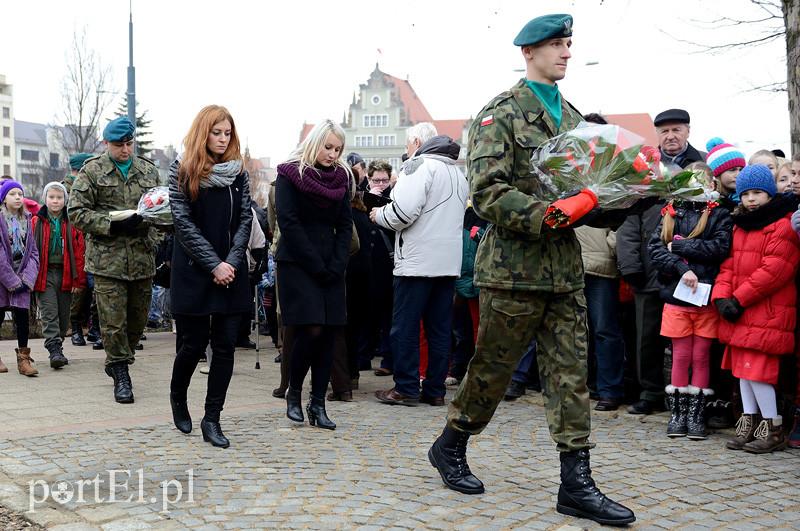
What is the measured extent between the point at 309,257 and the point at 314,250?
7 centimetres

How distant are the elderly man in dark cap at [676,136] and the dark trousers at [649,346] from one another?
3.84 feet

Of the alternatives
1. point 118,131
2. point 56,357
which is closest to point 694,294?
point 118,131

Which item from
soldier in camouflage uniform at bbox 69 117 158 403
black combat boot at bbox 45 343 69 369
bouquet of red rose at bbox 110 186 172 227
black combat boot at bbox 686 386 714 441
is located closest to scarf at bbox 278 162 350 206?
bouquet of red rose at bbox 110 186 172 227

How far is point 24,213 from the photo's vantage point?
9.74 meters

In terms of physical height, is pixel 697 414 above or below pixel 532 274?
below

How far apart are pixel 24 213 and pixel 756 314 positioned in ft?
24.8

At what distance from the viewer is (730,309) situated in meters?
6.20

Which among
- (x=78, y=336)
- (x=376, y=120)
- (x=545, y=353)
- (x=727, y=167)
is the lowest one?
(x=78, y=336)

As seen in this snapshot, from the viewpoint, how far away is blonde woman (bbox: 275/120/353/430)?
6.25 meters

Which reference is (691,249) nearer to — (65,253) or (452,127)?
(65,253)

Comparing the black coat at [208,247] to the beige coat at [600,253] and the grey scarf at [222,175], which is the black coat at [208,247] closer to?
the grey scarf at [222,175]

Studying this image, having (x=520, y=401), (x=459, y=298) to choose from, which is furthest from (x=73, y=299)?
(x=520, y=401)

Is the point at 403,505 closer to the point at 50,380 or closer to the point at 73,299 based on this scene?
the point at 50,380

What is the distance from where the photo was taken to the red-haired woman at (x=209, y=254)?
19.0 feet
